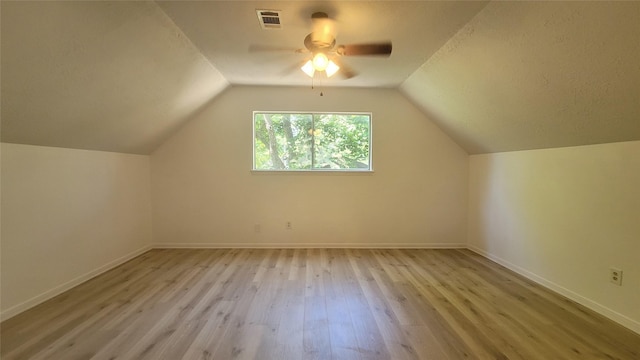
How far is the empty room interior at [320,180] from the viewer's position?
6.43 ft

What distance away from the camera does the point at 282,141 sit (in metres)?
4.42

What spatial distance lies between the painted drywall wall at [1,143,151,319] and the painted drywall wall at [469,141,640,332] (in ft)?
15.5

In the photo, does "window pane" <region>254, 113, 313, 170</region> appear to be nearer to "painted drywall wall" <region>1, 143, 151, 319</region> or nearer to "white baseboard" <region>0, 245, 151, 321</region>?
"painted drywall wall" <region>1, 143, 151, 319</region>

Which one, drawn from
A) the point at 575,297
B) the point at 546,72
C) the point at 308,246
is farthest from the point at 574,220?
the point at 308,246

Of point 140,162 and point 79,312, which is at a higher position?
point 140,162

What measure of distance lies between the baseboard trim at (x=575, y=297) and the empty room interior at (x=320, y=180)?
0.07 feet

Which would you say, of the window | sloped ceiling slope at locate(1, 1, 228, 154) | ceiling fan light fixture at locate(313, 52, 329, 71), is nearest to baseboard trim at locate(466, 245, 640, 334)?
the window

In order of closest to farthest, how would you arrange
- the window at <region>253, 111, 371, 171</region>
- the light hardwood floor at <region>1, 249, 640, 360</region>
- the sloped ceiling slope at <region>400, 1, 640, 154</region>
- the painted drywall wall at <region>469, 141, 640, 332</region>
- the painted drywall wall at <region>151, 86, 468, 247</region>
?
1. the sloped ceiling slope at <region>400, 1, 640, 154</region>
2. the light hardwood floor at <region>1, 249, 640, 360</region>
3. the painted drywall wall at <region>469, 141, 640, 332</region>
4. the painted drywall wall at <region>151, 86, 468, 247</region>
5. the window at <region>253, 111, 371, 171</region>

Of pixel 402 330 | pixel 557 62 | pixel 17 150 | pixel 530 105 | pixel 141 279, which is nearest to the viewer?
pixel 557 62

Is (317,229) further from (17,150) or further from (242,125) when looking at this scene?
(17,150)

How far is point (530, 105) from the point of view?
2570 mm

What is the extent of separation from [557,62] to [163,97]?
353cm

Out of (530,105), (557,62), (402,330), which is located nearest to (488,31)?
(557,62)

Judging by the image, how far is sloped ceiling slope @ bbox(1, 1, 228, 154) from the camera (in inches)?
67.8
